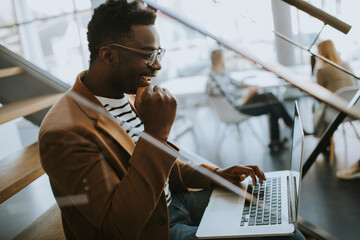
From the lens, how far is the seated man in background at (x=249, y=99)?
3297 millimetres

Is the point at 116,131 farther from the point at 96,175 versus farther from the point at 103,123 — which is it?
the point at 96,175

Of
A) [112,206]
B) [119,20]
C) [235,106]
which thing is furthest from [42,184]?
[235,106]

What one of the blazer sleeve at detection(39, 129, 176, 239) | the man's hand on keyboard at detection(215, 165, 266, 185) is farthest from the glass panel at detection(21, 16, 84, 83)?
the man's hand on keyboard at detection(215, 165, 266, 185)

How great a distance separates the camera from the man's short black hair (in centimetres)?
98

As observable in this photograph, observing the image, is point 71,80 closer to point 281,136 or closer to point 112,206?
point 112,206

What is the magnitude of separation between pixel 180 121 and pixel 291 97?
50.9 inches

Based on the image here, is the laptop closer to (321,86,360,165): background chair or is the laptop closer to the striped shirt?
the striped shirt

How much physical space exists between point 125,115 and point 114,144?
0.69 feet

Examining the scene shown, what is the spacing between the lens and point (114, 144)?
901 millimetres

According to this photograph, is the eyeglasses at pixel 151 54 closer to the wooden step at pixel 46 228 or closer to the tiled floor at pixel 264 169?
the tiled floor at pixel 264 169

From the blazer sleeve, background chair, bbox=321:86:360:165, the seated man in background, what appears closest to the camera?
the blazer sleeve

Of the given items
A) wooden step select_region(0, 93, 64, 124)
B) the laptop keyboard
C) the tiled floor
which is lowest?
the tiled floor

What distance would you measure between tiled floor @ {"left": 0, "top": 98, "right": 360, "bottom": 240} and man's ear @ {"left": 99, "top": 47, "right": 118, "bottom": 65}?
0.92 ft

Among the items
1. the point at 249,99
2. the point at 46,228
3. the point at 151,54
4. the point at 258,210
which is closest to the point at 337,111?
the point at 258,210
